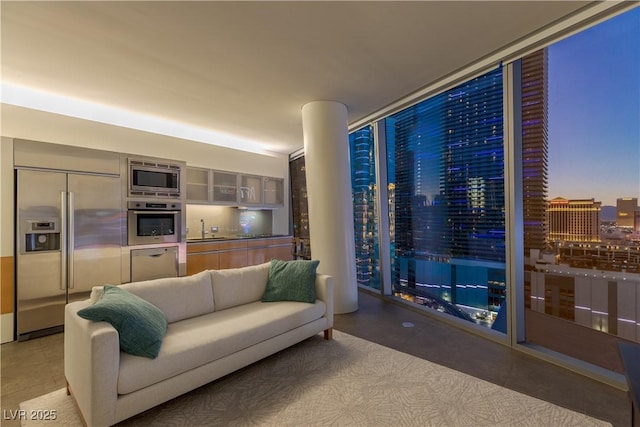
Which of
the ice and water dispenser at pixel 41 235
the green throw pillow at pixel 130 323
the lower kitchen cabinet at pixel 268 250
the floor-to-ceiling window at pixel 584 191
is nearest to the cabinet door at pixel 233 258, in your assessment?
the lower kitchen cabinet at pixel 268 250

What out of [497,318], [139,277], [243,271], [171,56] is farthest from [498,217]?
[139,277]

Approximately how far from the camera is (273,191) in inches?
240

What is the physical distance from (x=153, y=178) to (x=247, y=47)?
2526mm

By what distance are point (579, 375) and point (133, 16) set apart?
4.35m

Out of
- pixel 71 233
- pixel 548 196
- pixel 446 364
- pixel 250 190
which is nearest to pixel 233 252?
pixel 250 190

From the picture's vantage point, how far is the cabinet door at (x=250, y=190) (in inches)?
216

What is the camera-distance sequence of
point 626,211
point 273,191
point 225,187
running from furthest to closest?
1. point 273,191
2. point 225,187
3. point 626,211

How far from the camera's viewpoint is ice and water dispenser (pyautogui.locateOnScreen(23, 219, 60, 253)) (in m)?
3.00

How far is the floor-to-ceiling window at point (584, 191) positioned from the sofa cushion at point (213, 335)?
2076mm

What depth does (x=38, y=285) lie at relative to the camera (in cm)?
307

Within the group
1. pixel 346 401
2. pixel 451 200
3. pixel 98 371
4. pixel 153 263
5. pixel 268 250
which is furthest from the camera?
pixel 268 250

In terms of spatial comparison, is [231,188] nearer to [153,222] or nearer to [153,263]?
[153,222]

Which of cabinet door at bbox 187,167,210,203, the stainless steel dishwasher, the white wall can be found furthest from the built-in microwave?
the white wall

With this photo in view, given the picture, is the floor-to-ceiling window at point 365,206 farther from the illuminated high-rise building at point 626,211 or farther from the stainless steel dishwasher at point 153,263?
the stainless steel dishwasher at point 153,263
